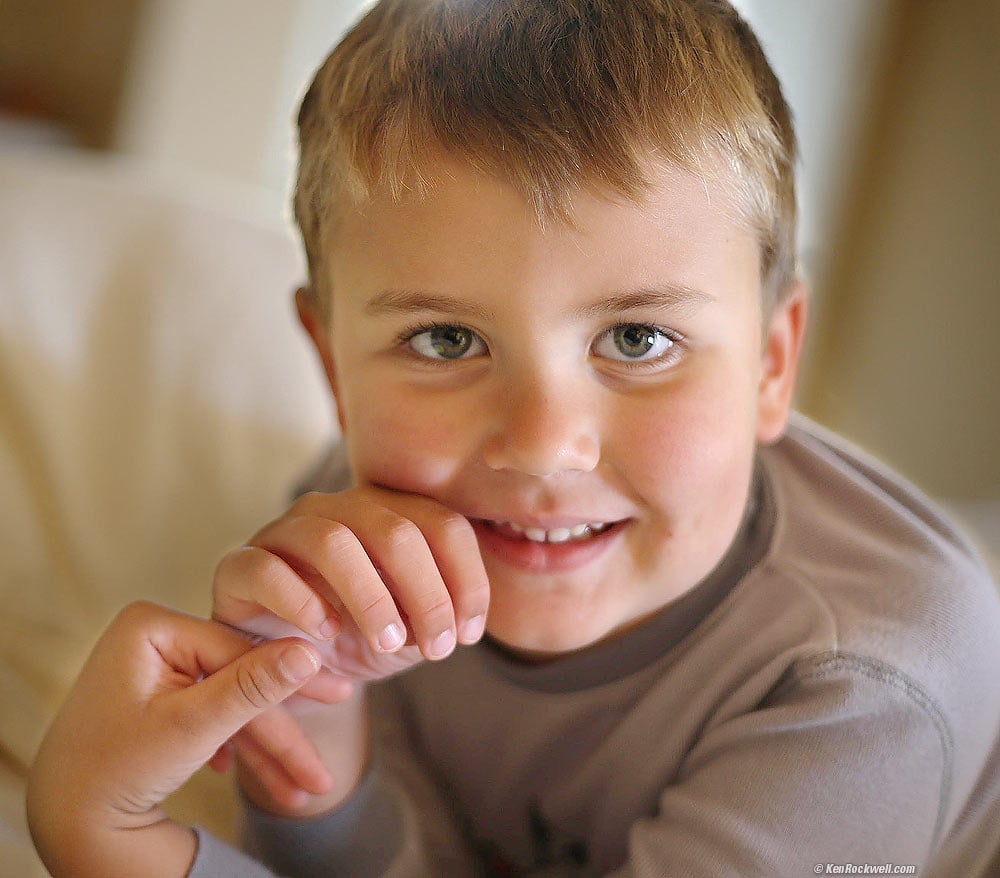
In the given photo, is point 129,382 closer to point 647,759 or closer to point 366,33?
point 366,33

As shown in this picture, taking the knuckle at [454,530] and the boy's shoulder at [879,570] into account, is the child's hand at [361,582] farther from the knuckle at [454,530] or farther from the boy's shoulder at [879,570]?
the boy's shoulder at [879,570]

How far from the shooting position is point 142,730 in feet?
2.30

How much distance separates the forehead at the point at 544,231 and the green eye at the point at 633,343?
4 cm

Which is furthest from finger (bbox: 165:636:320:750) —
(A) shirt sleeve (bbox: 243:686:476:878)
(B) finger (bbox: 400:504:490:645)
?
(A) shirt sleeve (bbox: 243:686:476:878)

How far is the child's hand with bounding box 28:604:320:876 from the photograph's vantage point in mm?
686

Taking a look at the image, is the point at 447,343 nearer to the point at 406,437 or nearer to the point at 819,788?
the point at 406,437

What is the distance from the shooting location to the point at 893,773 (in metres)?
0.73

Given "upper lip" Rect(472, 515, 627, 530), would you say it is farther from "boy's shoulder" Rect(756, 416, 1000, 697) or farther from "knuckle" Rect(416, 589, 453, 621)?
"boy's shoulder" Rect(756, 416, 1000, 697)

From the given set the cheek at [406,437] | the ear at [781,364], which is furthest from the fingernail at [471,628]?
the ear at [781,364]

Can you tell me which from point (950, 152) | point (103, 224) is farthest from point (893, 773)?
point (950, 152)

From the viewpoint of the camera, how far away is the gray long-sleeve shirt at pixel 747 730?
2.39ft

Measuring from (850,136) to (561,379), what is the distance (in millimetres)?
1910

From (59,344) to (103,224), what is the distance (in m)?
0.18

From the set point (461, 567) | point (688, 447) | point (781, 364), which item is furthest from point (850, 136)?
point (461, 567)
